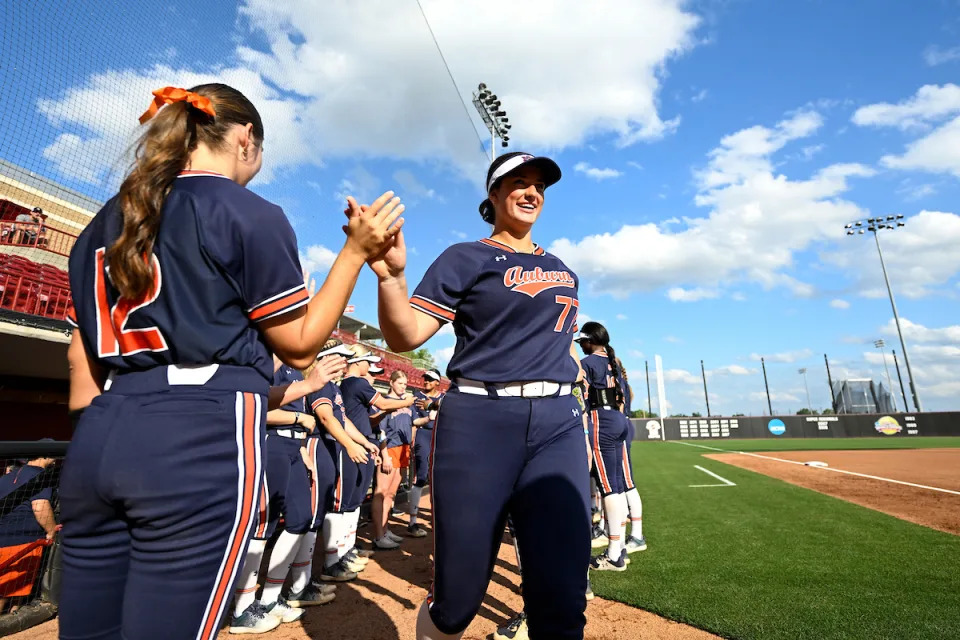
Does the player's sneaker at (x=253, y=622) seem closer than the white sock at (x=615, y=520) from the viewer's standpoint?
Yes

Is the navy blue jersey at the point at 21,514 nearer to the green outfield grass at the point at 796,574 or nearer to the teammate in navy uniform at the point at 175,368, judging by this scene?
the teammate in navy uniform at the point at 175,368

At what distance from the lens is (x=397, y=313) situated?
1.94 m

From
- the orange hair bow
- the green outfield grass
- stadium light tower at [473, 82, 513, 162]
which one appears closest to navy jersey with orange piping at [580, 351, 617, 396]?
the green outfield grass

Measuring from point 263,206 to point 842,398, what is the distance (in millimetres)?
64698

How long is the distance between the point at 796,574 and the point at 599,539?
2.30 m

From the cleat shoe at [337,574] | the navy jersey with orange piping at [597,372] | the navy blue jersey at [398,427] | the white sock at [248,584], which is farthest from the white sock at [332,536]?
the navy jersey with orange piping at [597,372]

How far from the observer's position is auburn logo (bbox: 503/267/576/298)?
226cm

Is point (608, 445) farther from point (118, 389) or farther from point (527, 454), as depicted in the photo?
point (118, 389)

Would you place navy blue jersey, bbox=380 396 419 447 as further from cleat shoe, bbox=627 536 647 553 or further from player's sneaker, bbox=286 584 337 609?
cleat shoe, bbox=627 536 647 553

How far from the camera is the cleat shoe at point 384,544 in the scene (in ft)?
21.5

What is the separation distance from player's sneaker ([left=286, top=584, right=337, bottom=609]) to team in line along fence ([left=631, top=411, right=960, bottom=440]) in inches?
1476

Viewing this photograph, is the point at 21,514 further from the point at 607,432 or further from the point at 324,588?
the point at 607,432

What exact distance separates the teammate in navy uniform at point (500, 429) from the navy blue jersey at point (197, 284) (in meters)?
0.50

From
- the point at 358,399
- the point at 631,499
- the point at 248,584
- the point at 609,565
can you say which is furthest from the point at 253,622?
the point at 631,499
